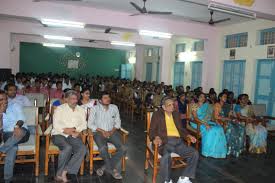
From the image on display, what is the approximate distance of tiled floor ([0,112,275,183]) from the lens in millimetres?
3898

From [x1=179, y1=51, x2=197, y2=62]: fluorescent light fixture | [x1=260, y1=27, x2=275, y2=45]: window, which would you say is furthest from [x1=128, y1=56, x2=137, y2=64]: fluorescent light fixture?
[x1=260, y1=27, x2=275, y2=45]: window

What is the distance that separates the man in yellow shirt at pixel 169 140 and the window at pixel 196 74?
7621mm

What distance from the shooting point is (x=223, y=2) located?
5.39 m

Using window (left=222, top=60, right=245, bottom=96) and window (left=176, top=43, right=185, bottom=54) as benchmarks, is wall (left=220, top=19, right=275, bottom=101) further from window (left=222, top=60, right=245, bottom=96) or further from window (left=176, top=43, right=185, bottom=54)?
window (left=176, top=43, right=185, bottom=54)

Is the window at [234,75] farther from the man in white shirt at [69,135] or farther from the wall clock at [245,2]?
the man in white shirt at [69,135]

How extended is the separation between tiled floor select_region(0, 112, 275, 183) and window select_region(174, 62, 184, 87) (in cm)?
734

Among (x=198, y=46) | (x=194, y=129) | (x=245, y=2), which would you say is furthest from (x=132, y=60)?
(x=194, y=129)

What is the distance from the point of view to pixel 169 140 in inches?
157

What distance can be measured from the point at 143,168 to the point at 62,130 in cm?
145

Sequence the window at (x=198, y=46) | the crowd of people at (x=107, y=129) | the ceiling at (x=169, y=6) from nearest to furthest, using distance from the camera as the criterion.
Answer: the crowd of people at (x=107, y=129)
the ceiling at (x=169, y=6)
the window at (x=198, y=46)

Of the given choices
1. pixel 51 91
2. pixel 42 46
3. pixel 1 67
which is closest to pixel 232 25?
pixel 51 91

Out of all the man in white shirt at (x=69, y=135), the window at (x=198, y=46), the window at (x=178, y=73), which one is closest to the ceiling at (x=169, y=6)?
the window at (x=198, y=46)

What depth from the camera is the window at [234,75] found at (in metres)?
9.24

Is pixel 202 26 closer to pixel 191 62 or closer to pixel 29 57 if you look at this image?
pixel 191 62
